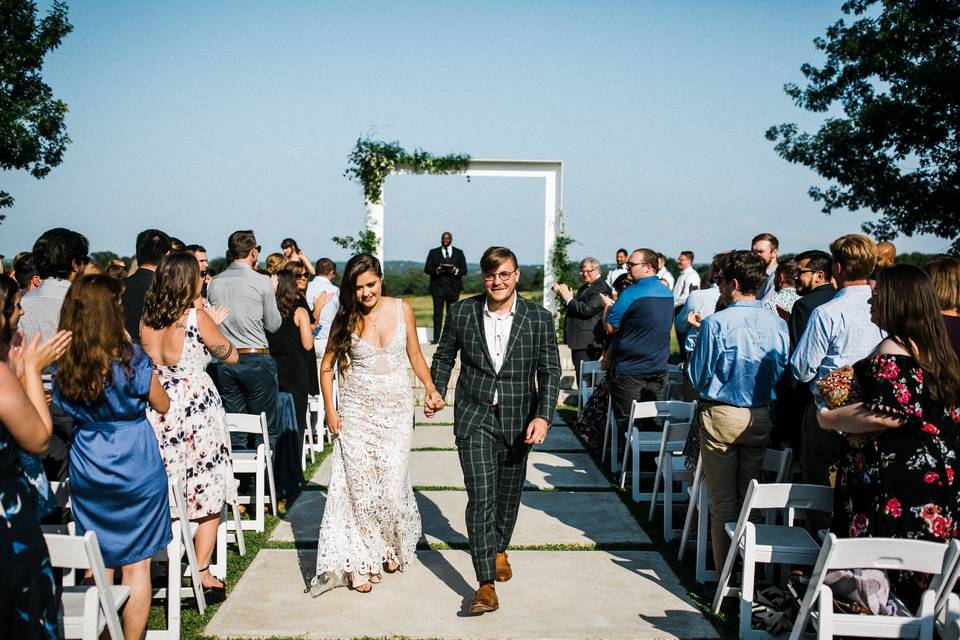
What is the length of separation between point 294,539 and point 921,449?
392 cm

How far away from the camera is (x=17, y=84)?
17672 mm

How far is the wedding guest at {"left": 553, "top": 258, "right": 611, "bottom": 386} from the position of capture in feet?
32.3

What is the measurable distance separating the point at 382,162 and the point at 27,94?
370 inches

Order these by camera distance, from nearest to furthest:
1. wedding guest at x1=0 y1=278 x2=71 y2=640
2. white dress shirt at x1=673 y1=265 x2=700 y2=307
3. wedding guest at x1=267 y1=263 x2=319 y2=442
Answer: wedding guest at x1=0 y1=278 x2=71 y2=640
wedding guest at x1=267 y1=263 x2=319 y2=442
white dress shirt at x1=673 y1=265 x2=700 y2=307

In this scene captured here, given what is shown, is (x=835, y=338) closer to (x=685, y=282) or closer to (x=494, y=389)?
(x=494, y=389)

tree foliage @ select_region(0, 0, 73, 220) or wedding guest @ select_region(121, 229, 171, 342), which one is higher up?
tree foliage @ select_region(0, 0, 73, 220)

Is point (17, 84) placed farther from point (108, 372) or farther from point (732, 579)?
point (732, 579)

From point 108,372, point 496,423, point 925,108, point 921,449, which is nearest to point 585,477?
point 496,423

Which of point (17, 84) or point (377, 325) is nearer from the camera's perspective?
point (377, 325)

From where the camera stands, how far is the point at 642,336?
7.07 m

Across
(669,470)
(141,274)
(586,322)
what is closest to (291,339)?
(141,274)

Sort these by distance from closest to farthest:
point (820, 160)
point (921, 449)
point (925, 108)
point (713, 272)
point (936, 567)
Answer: point (936, 567), point (921, 449), point (713, 272), point (925, 108), point (820, 160)

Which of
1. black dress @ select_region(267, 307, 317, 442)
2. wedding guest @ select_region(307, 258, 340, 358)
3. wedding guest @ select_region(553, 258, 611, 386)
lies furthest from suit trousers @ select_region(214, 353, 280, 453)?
wedding guest @ select_region(553, 258, 611, 386)

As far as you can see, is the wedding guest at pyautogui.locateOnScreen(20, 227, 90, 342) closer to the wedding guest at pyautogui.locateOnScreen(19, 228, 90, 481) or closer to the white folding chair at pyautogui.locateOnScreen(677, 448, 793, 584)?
the wedding guest at pyautogui.locateOnScreen(19, 228, 90, 481)
